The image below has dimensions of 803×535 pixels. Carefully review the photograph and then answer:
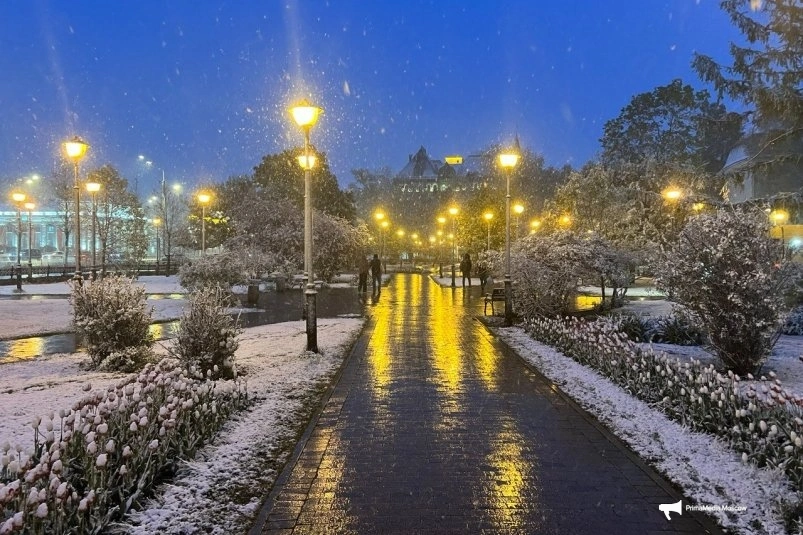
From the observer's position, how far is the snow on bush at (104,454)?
11.3 feet

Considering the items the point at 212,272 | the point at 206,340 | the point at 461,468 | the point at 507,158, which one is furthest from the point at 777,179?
the point at 461,468

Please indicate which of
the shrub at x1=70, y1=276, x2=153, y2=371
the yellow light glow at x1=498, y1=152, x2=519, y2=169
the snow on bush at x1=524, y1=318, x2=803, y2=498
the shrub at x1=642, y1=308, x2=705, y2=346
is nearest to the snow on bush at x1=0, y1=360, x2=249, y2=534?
the shrub at x1=70, y1=276, x2=153, y2=371

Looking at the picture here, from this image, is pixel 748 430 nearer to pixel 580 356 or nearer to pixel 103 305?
pixel 580 356

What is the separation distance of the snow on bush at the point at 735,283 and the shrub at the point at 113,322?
8102 mm

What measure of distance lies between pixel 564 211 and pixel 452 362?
2699 centimetres

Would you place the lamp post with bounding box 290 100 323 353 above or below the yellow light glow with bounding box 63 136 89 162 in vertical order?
below

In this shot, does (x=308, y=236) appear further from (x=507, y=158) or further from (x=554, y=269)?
(x=554, y=269)

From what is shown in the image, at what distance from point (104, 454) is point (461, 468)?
271cm

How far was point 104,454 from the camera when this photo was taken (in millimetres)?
3826

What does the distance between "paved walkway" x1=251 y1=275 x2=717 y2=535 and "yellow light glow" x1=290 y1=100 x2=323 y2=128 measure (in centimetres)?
471

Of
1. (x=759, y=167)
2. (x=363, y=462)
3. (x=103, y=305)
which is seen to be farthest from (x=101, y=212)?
(x=363, y=462)

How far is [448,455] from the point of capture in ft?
17.6

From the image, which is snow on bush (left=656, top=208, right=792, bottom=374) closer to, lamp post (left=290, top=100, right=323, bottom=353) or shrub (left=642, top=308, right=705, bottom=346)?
shrub (left=642, top=308, right=705, bottom=346)

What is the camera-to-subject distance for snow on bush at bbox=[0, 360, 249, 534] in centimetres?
345
